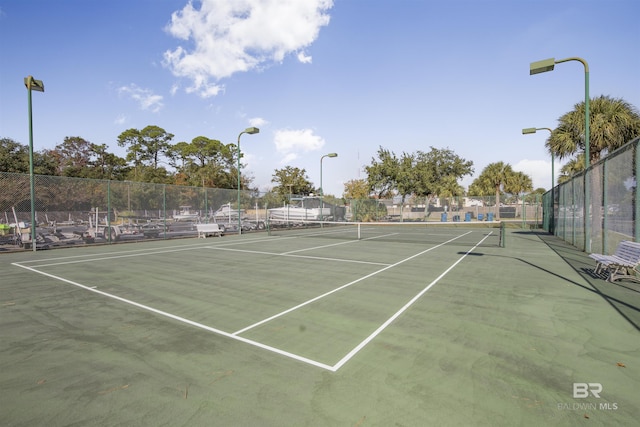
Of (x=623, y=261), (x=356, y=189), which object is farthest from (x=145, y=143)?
(x=623, y=261)

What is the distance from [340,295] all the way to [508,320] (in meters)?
2.88

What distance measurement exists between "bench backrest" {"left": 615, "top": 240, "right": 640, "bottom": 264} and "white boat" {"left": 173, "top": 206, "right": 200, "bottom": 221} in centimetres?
2094

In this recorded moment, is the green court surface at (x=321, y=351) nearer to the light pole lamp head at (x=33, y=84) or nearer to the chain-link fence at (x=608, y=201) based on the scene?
the chain-link fence at (x=608, y=201)

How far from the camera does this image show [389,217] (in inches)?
1593

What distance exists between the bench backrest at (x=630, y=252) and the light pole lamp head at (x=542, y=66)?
6560mm

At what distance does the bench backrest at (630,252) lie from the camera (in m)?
6.72

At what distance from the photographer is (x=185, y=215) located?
21312mm

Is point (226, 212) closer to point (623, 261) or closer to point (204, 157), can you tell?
point (623, 261)

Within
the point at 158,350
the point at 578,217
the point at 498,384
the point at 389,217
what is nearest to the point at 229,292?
the point at 158,350

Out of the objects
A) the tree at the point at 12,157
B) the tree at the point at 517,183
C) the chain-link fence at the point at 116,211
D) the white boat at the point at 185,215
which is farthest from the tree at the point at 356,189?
the tree at the point at 12,157

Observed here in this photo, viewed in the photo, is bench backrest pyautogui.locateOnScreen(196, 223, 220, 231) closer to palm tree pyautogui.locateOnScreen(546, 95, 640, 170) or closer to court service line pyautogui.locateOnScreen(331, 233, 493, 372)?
court service line pyautogui.locateOnScreen(331, 233, 493, 372)

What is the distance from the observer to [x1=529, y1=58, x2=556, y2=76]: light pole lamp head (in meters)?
10.6

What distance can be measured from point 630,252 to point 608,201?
324 cm

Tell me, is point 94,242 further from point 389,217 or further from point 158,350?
point 389,217
